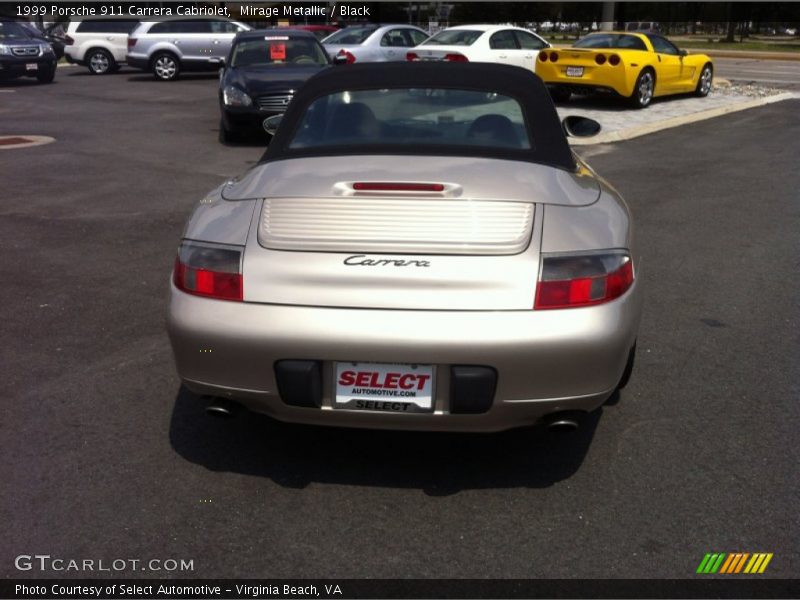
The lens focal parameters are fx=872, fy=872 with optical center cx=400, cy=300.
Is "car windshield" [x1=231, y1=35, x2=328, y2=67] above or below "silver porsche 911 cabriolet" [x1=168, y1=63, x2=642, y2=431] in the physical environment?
above

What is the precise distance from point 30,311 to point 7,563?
9.57ft

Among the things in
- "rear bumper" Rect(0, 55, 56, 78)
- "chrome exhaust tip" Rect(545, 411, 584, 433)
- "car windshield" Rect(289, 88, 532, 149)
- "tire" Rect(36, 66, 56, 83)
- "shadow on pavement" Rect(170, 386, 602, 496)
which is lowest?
"shadow on pavement" Rect(170, 386, 602, 496)

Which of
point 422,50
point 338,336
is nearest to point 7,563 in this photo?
point 338,336

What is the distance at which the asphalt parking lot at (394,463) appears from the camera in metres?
3.06

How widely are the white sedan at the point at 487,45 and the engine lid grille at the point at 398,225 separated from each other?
44.9 ft

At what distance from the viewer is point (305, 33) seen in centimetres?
1435

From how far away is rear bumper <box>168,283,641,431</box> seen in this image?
9.98ft

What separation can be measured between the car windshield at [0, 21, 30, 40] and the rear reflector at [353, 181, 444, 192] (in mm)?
22417

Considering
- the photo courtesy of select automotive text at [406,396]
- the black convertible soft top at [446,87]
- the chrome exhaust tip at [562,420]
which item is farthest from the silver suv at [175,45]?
the chrome exhaust tip at [562,420]

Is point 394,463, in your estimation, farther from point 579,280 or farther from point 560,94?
point 560,94

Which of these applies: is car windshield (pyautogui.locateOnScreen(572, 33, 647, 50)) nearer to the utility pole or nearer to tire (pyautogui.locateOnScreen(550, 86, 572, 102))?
tire (pyautogui.locateOnScreen(550, 86, 572, 102))

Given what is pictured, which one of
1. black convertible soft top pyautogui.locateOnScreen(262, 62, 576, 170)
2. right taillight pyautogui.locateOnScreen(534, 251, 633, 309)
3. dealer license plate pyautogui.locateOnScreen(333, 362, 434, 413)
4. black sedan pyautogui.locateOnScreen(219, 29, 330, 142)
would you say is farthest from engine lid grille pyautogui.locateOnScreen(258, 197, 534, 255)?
black sedan pyautogui.locateOnScreen(219, 29, 330, 142)

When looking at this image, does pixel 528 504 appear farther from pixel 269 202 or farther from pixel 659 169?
pixel 659 169

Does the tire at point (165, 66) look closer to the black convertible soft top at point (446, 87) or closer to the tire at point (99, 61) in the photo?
the tire at point (99, 61)
